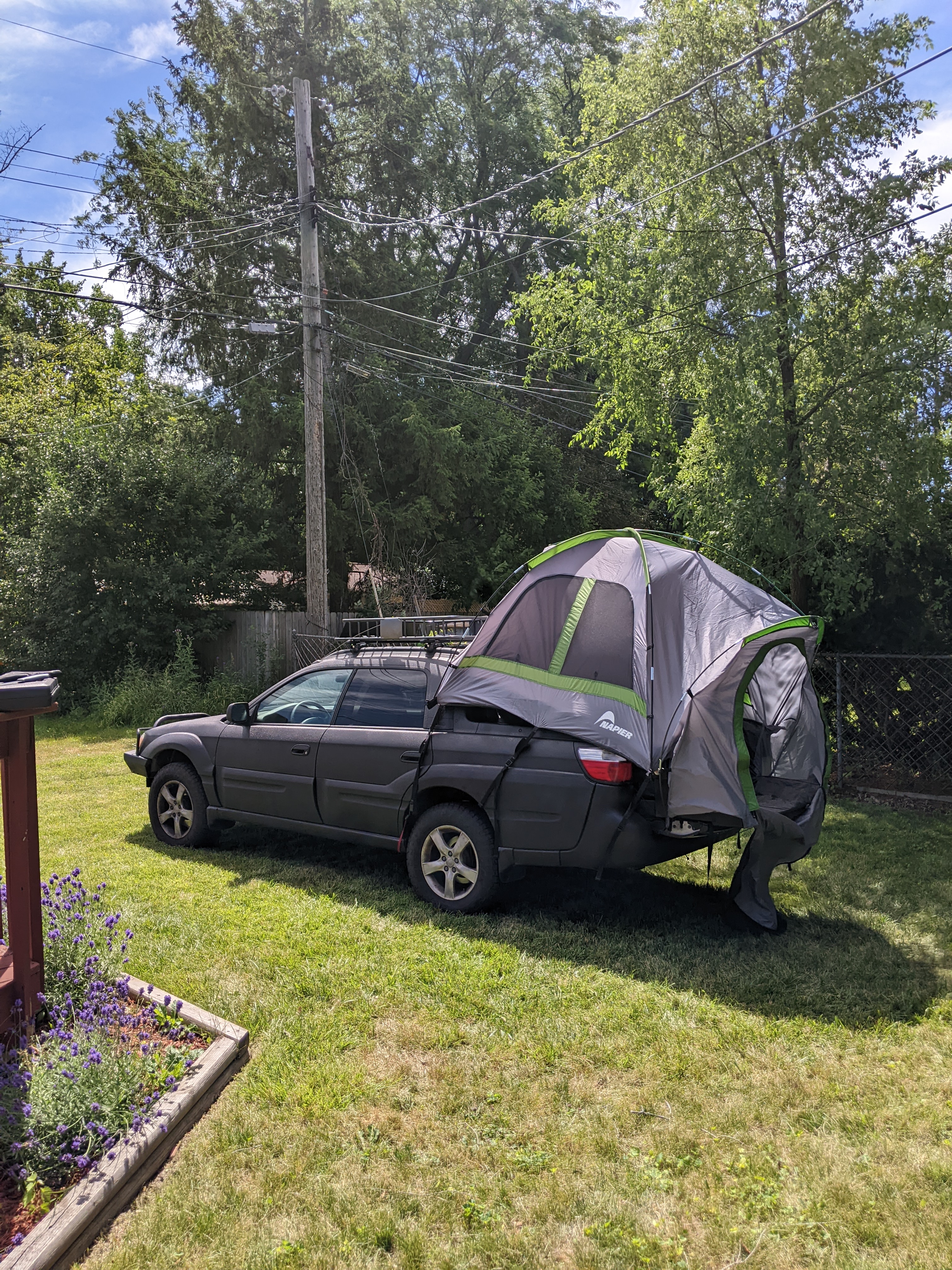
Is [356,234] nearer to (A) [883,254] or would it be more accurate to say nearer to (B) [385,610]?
(B) [385,610]

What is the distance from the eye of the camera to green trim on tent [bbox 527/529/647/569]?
594 centimetres

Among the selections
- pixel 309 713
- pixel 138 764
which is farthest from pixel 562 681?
pixel 138 764

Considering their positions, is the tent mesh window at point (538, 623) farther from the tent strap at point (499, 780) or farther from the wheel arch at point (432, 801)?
the wheel arch at point (432, 801)

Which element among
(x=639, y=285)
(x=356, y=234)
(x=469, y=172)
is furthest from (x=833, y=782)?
(x=469, y=172)

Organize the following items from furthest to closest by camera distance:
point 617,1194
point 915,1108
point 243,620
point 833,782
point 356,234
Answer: point 356,234
point 243,620
point 833,782
point 915,1108
point 617,1194

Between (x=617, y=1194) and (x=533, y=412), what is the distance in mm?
25171

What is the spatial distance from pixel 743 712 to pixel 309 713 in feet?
10.1

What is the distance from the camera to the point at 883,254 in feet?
31.8

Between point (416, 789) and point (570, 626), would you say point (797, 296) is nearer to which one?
point (570, 626)

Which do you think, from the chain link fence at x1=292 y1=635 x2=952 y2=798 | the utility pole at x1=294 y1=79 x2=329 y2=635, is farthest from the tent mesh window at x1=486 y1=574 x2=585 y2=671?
the utility pole at x1=294 y1=79 x2=329 y2=635

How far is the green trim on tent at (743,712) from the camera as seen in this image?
4992 mm

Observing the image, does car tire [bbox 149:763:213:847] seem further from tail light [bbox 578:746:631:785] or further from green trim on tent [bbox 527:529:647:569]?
tail light [bbox 578:746:631:785]

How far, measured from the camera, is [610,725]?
5195 mm

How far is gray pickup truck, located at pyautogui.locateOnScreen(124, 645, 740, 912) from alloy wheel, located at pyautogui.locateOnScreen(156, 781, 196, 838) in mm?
11
